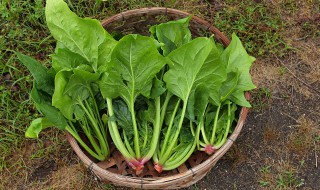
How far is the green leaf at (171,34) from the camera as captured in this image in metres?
1.84

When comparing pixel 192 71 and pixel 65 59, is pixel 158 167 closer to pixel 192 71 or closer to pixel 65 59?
pixel 192 71

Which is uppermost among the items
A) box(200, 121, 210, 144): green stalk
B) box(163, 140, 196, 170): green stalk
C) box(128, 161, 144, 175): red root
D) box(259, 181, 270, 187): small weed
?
box(200, 121, 210, 144): green stalk

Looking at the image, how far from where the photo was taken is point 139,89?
174cm

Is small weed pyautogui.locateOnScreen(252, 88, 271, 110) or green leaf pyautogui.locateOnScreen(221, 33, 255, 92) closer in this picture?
green leaf pyautogui.locateOnScreen(221, 33, 255, 92)

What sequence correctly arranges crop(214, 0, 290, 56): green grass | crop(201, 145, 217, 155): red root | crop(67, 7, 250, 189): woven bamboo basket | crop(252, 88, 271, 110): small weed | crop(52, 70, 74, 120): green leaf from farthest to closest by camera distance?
1. crop(214, 0, 290, 56): green grass
2. crop(252, 88, 271, 110): small weed
3. crop(201, 145, 217, 155): red root
4. crop(67, 7, 250, 189): woven bamboo basket
5. crop(52, 70, 74, 120): green leaf

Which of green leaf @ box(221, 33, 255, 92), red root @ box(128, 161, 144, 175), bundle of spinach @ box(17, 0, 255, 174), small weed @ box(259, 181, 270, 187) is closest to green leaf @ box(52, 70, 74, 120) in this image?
bundle of spinach @ box(17, 0, 255, 174)

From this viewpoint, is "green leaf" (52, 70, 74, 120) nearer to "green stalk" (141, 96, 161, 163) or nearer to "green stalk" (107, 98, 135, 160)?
"green stalk" (107, 98, 135, 160)

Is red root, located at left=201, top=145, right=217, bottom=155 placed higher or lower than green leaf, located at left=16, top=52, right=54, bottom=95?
lower

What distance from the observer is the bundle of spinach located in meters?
1.65

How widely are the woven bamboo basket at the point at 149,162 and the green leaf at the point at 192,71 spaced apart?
0.24 meters

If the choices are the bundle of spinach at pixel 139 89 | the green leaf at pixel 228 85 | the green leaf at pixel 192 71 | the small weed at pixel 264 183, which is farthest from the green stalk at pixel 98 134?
the small weed at pixel 264 183

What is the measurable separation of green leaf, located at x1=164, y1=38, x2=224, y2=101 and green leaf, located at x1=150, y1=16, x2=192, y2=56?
129 mm

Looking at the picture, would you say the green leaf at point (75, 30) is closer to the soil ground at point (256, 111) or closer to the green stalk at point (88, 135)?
the green stalk at point (88, 135)

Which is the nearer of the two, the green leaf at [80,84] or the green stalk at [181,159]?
the green leaf at [80,84]
